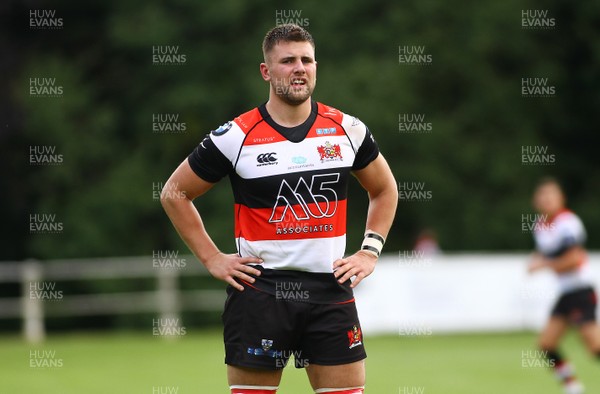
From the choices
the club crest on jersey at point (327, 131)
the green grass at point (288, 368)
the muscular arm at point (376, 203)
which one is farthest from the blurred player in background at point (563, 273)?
the club crest on jersey at point (327, 131)

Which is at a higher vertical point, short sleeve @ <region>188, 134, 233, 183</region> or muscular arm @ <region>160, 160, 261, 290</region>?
short sleeve @ <region>188, 134, 233, 183</region>

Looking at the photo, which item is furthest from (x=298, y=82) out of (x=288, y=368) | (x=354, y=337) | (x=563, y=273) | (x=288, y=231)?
(x=288, y=368)

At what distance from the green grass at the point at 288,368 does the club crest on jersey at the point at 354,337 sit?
18.4 feet

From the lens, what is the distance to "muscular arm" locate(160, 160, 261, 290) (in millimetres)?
5328

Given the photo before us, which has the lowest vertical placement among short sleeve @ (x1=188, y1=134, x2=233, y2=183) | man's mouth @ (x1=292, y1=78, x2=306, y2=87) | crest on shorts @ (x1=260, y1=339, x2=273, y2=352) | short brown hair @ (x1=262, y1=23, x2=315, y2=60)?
crest on shorts @ (x1=260, y1=339, x2=273, y2=352)

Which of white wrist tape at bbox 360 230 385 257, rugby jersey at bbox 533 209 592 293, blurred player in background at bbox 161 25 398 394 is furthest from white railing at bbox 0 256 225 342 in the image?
blurred player in background at bbox 161 25 398 394

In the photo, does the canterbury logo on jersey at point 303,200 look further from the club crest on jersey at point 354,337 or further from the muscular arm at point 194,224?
the club crest on jersey at point 354,337

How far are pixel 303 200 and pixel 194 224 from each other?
2.06 ft

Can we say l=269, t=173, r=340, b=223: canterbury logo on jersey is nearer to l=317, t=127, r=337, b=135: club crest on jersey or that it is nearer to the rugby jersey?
l=317, t=127, r=337, b=135: club crest on jersey

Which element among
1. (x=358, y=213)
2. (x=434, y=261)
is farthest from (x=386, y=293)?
(x=358, y=213)

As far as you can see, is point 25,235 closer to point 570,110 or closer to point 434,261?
point 434,261

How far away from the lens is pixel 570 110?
2684 cm

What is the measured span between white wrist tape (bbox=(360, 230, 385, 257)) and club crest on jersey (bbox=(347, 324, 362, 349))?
45 centimetres

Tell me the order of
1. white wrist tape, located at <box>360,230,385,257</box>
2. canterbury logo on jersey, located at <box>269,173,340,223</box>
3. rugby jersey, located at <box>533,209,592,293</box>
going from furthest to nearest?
1. rugby jersey, located at <box>533,209,592,293</box>
2. white wrist tape, located at <box>360,230,385,257</box>
3. canterbury logo on jersey, located at <box>269,173,340,223</box>
